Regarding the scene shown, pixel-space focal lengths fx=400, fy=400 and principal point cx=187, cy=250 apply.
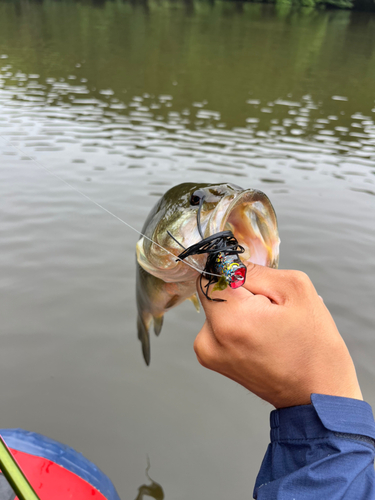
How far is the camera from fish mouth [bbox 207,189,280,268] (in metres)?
1.48

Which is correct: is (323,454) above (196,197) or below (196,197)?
below

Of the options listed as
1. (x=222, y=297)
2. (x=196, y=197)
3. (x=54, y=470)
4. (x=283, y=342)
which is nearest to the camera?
(x=283, y=342)

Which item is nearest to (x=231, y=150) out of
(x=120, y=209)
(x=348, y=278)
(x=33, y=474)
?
(x=120, y=209)

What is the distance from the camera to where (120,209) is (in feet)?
18.9

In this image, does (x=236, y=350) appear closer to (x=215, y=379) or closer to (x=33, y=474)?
(x=33, y=474)

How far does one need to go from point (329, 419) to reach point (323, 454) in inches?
3.4

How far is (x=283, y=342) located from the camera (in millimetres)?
1115

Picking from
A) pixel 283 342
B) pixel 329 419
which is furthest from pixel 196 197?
pixel 329 419

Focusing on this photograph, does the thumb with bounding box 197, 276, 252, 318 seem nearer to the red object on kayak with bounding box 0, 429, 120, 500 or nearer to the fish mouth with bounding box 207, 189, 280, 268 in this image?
the fish mouth with bounding box 207, 189, 280, 268

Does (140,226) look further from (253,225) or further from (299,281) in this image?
(299,281)

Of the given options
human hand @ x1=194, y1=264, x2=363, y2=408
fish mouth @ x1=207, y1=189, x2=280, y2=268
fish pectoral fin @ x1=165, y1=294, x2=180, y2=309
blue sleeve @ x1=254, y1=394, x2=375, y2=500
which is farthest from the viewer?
fish pectoral fin @ x1=165, y1=294, x2=180, y2=309

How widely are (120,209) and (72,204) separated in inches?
30.3

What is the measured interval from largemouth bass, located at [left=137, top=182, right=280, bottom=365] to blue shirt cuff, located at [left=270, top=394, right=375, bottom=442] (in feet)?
1.64

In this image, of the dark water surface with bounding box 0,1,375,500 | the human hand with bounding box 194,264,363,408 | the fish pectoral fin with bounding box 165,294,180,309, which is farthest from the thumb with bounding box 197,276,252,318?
the dark water surface with bounding box 0,1,375,500
